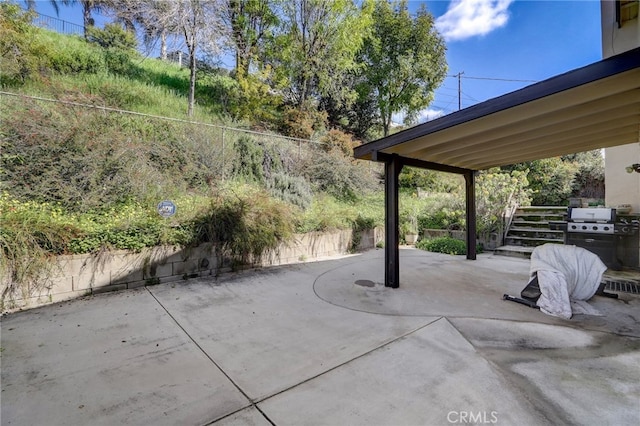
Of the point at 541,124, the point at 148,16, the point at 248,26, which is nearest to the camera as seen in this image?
the point at 541,124

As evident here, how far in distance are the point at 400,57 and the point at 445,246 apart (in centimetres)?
1043

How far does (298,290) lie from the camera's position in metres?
4.04

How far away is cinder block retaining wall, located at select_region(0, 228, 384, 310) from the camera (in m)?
3.40

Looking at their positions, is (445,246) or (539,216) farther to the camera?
(539,216)

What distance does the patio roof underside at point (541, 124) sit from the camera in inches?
88.5

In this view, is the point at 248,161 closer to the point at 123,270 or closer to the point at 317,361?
the point at 123,270

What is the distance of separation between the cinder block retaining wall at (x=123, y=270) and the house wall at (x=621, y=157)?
6941 mm

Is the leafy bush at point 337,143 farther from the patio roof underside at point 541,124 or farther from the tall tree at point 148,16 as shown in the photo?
the tall tree at point 148,16

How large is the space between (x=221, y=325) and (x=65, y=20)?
17696 millimetres

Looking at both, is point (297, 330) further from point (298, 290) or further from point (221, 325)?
point (298, 290)

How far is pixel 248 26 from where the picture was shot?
11.1 m

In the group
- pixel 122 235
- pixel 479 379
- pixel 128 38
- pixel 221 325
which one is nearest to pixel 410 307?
pixel 479 379

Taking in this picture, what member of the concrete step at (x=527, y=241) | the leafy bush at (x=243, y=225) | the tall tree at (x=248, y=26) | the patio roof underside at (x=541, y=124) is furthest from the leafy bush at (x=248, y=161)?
the concrete step at (x=527, y=241)

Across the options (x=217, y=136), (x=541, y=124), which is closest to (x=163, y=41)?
(x=217, y=136)
